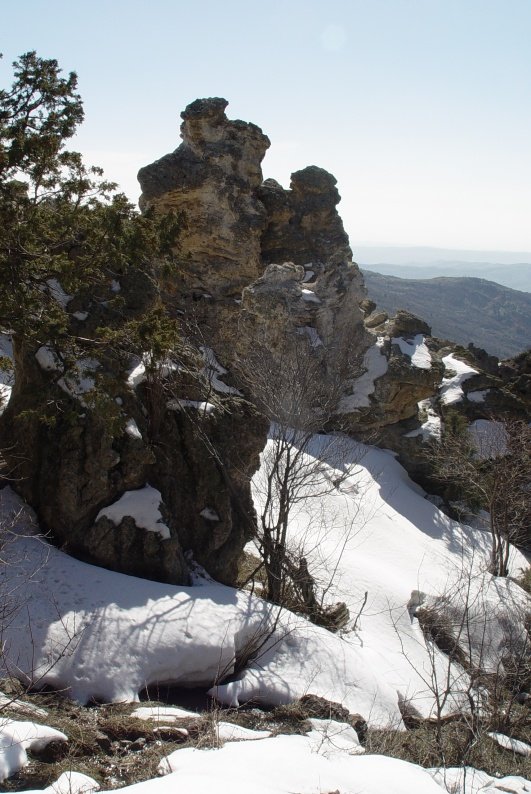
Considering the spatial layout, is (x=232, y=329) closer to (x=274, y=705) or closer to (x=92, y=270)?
(x=92, y=270)

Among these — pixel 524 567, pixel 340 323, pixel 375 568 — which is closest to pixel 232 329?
pixel 340 323

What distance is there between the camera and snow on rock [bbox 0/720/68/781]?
4938mm

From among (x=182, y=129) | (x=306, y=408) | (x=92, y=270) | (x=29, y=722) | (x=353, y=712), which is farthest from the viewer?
(x=182, y=129)

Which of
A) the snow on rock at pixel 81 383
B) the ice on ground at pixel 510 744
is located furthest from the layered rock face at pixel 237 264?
the ice on ground at pixel 510 744

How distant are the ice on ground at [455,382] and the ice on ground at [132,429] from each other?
19245 mm

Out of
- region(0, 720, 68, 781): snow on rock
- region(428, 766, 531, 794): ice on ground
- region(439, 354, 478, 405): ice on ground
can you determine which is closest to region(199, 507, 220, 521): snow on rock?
region(0, 720, 68, 781): snow on rock

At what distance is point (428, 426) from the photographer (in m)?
24.5

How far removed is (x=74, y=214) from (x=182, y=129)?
55.0 feet

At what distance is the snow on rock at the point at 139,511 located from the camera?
9.21 m

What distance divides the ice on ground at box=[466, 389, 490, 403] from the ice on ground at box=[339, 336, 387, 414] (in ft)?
15.4

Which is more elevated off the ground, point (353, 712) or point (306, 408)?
point (306, 408)

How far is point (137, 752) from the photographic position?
5.85m

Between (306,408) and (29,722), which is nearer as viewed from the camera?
(29,722)

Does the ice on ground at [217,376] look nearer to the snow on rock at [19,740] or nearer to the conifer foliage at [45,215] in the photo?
the conifer foliage at [45,215]
